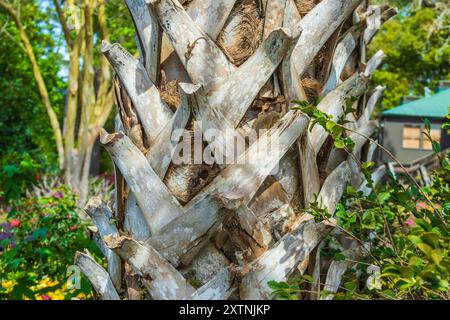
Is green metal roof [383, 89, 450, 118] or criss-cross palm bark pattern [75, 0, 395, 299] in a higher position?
green metal roof [383, 89, 450, 118]

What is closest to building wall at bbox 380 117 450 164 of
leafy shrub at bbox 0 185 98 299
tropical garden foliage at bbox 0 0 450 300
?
tropical garden foliage at bbox 0 0 450 300

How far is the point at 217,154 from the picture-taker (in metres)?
1.38

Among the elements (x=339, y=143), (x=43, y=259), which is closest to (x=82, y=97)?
(x=43, y=259)

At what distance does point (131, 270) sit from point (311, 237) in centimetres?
46

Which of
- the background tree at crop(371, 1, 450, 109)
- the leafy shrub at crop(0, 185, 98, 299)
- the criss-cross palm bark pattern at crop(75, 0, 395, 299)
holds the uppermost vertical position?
the background tree at crop(371, 1, 450, 109)

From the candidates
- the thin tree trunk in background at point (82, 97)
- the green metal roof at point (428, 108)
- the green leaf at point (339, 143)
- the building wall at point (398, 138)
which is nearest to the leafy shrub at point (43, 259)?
the green leaf at point (339, 143)

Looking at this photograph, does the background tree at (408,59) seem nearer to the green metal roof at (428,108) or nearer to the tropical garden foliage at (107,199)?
the tropical garden foliage at (107,199)

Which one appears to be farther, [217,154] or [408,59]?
[408,59]

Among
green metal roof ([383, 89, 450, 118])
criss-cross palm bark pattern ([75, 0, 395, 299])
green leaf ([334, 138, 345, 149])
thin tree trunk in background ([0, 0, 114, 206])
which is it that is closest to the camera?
criss-cross palm bark pattern ([75, 0, 395, 299])

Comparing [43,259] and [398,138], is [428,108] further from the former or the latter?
[43,259]

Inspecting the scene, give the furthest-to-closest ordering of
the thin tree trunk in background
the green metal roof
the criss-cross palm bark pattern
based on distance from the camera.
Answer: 1. the green metal roof
2. the thin tree trunk in background
3. the criss-cross palm bark pattern

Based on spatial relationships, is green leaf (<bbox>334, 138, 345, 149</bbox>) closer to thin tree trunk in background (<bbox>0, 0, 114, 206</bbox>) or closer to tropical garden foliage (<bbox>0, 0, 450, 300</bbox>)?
tropical garden foliage (<bbox>0, 0, 450, 300</bbox>)

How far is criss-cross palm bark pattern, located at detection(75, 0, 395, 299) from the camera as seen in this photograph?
1342 millimetres
